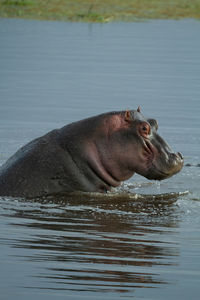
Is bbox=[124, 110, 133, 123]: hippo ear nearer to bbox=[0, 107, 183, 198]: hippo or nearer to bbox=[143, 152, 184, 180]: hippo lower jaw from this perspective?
bbox=[0, 107, 183, 198]: hippo

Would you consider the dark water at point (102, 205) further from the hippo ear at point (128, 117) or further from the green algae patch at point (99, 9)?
the green algae patch at point (99, 9)

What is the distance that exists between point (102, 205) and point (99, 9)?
78.1 ft

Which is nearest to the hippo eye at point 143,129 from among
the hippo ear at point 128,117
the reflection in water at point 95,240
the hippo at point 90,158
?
the hippo at point 90,158

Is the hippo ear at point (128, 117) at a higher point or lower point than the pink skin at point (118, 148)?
higher

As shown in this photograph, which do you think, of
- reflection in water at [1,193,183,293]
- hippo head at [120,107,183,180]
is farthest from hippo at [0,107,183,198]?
reflection in water at [1,193,183,293]

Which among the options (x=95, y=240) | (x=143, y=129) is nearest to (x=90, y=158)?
(x=143, y=129)

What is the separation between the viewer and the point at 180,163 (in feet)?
28.6

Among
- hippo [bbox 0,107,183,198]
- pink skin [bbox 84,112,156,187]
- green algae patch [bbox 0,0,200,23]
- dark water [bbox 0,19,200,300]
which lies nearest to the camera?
dark water [bbox 0,19,200,300]

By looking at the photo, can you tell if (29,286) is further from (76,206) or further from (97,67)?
(97,67)

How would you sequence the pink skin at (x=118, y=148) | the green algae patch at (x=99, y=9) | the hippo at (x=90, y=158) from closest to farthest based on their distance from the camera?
the hippo at (x=90, y=158) → the pink skin at (x=118, y=148) → the green algae patch at (x=99, y=9)

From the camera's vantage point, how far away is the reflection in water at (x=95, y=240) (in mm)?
5910

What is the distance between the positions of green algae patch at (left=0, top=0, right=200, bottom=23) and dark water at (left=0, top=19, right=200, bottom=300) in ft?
23.0

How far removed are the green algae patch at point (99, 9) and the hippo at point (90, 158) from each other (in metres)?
21.2

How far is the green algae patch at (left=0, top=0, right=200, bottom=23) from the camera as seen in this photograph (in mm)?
30094
